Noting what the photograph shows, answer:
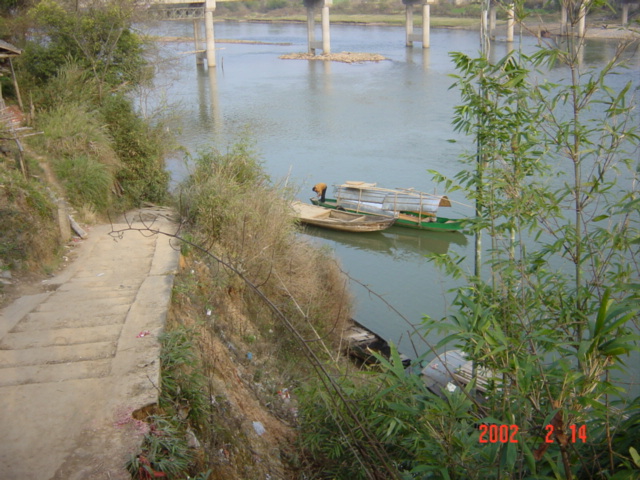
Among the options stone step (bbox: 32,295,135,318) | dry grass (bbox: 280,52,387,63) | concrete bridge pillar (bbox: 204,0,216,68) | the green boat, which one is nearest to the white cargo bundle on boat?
the green boat

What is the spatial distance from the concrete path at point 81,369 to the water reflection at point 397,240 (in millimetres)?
10565

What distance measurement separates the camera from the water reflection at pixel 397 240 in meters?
18.3

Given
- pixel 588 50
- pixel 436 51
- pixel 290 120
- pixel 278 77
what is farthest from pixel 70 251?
pixel 436 51

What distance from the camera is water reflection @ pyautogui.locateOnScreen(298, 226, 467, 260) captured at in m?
18.3

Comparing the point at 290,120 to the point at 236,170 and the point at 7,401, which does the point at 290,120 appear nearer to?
the point at 236,170

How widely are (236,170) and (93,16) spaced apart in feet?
26.4

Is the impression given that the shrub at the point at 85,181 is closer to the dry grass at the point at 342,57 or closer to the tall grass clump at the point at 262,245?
the tall grass clump at the point at 262,245

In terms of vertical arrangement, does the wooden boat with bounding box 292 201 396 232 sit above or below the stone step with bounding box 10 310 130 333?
below

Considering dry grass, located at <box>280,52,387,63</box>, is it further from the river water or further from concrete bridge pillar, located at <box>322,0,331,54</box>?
the river water

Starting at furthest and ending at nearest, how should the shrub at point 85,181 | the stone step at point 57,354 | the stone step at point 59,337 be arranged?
the shrub at point 85,181 → the stone step at point 59,337 → the stone step at point 57,354

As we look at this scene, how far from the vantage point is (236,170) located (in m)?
12.6

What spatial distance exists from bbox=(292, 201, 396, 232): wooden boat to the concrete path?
10.7 meters

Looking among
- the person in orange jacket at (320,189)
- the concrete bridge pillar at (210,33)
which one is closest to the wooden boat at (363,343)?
the person in orange jacket at (320,189)

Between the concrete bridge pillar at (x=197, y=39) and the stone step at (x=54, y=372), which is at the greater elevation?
the concrete bridge pillar at (x=197, y=39)
